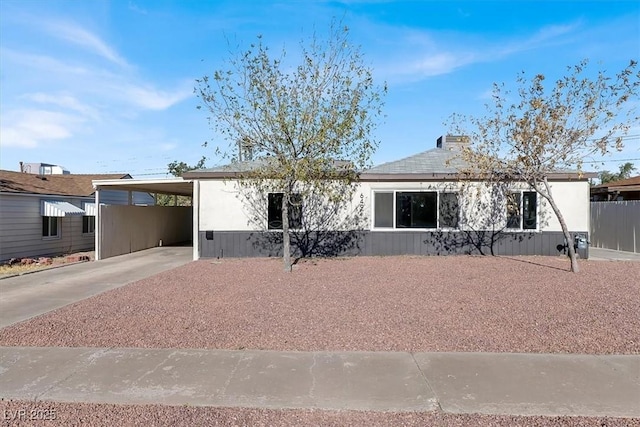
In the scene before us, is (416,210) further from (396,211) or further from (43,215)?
(43,215)

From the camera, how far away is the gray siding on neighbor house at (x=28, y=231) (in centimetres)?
1378

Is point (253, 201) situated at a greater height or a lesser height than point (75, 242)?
greater

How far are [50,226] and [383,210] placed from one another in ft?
42.0

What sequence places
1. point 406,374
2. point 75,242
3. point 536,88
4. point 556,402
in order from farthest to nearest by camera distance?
point 75,242
point 536,88
point 406,374
point 556,402

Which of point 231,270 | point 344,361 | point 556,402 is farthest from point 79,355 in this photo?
point 231,270

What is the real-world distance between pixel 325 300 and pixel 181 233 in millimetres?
17640

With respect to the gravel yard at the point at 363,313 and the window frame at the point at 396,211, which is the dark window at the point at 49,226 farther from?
the window frame at the point at 396,211

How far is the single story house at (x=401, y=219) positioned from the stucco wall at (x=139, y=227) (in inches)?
161

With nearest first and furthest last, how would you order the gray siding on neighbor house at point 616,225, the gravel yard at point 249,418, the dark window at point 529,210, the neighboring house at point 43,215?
1. the gravel yard at point 249,418
2. the dark window at point 529,210
3. the neighboring house at point 43,215
4. the gray siding on neighbor house at point 616,225

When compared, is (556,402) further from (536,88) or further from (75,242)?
(75,242)

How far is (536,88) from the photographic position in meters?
10.4

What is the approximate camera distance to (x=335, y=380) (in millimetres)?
4180

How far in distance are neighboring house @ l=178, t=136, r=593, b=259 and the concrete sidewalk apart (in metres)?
8.61

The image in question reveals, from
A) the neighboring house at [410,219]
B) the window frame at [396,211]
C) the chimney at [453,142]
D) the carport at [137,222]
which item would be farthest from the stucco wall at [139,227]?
the chimney at [453,142]
